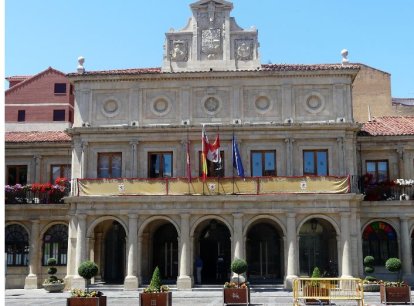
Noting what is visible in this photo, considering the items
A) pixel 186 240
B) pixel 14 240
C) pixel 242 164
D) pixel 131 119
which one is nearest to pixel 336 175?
pixel 242 164

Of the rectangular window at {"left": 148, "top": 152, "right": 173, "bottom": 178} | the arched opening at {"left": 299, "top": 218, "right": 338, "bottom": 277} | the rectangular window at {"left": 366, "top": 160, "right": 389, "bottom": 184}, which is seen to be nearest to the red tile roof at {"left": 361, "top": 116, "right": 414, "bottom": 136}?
the rectangular window at {"left": 366, "top": 160, "right": 389, "bottom": 184}

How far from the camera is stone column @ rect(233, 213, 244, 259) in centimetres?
3147

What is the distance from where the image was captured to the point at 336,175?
3259 centimetres

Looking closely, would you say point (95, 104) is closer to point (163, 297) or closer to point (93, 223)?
point (93, 223)

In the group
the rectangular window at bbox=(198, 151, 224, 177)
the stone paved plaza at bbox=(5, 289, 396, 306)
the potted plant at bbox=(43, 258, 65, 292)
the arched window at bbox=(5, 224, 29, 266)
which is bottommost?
the stone paved plaza at bbox=(5, 289, 396, 306)

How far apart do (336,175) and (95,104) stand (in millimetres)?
14063

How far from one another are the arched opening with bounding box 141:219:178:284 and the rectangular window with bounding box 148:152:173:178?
8.74 ft

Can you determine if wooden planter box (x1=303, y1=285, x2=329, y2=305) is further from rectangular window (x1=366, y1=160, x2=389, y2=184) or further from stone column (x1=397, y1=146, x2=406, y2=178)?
stone column (x1=397, y1=146, x2=406, y2=178)

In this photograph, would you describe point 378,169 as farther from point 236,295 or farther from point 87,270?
point 87,270

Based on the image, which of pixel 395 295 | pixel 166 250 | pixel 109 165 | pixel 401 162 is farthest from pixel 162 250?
pixel 395 295

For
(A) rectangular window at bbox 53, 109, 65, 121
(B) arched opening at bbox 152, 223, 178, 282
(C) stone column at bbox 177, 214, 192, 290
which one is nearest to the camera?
(C) stone column at bbox 177, 214, 192, 290

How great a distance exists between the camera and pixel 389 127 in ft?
121

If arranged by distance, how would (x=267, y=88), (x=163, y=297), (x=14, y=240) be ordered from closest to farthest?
1. (x=163, y=297)
2. (x=267, y=88)
3. (x=14, y=240)

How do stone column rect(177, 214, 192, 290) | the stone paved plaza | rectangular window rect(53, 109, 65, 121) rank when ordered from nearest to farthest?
the stone paved plaza, stone column rect(177, 214, 192, 290), rectangular window rect(53, 109, 65, 121)
